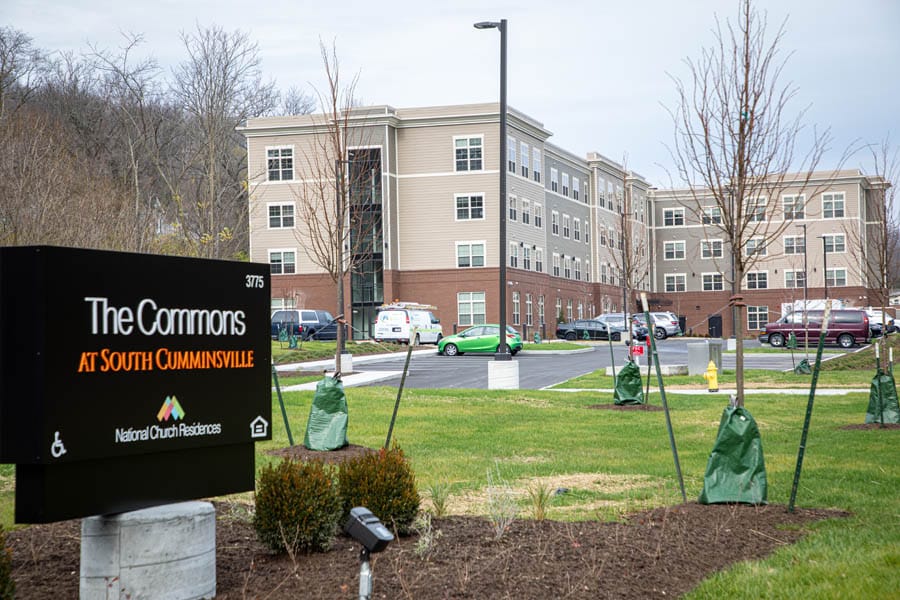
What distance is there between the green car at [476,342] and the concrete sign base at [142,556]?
3656cm

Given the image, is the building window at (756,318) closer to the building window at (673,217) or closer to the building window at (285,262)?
the building window at (673,217)

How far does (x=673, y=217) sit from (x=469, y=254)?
35.7 m

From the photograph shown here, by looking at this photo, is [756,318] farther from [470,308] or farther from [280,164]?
[280,164]

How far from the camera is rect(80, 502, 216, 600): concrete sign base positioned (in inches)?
217

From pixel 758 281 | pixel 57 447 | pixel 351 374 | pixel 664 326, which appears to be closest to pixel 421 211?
pixel 664 326

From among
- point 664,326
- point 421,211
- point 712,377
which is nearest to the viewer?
point 712,377

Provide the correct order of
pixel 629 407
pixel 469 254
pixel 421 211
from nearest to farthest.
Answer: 1. pixel 629 407
2. pixel 469 254
3. pixel 421 211

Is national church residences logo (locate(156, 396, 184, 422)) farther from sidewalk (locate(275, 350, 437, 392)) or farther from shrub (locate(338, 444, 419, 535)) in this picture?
sidewalk (locate(275, 350, 437, 392))

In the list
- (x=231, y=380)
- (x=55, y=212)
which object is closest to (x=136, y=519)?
(x=231, y=380)

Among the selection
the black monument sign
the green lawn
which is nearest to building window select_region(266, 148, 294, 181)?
the green lawn

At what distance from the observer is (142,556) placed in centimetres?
556

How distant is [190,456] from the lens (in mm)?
5938

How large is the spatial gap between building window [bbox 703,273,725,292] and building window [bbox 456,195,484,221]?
113 feet

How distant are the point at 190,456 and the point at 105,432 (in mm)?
703
